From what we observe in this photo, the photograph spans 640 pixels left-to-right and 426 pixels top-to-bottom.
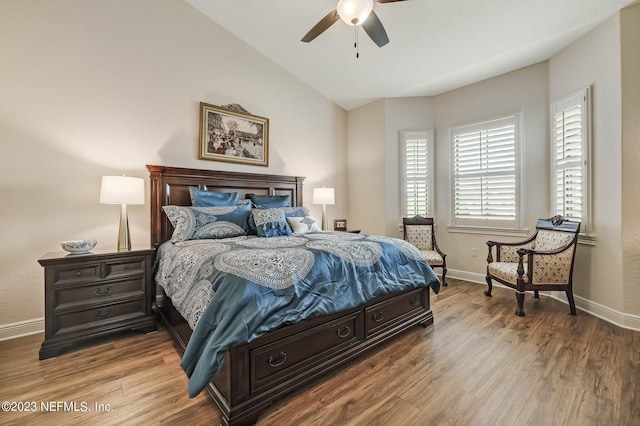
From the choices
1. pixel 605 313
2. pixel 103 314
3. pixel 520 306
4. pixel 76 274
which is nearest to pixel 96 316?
pixel 103 314

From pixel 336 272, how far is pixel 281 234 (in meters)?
1.24

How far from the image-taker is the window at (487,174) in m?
3.94

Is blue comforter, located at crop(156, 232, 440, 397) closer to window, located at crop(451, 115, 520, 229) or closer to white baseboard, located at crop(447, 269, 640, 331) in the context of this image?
white baseboard, located at crop(447, 269, 640, 331)

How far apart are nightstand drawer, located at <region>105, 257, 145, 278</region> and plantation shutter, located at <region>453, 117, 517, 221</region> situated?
4.34 meters

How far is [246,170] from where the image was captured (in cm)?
396

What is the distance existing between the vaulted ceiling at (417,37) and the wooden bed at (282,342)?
2102 millimetres

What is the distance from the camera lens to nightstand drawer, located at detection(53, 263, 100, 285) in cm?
222

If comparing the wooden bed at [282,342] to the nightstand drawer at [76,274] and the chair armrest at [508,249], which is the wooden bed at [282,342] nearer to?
the nightstand drawer at [76,274]

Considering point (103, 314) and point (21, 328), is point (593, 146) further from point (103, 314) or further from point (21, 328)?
point (21, 328)

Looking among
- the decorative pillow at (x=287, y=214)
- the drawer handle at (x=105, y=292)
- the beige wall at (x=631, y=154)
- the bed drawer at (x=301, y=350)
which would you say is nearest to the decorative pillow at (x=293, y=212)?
the decorative pillow at (x=287, y=214)

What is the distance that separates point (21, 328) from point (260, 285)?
2633 mm

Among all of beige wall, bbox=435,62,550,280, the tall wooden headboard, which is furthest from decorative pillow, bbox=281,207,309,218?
beige wall, bbox=435,62,550,280

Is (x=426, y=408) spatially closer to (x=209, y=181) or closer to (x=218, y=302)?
(x=218, y=302)

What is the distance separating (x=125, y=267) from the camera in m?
2.54
